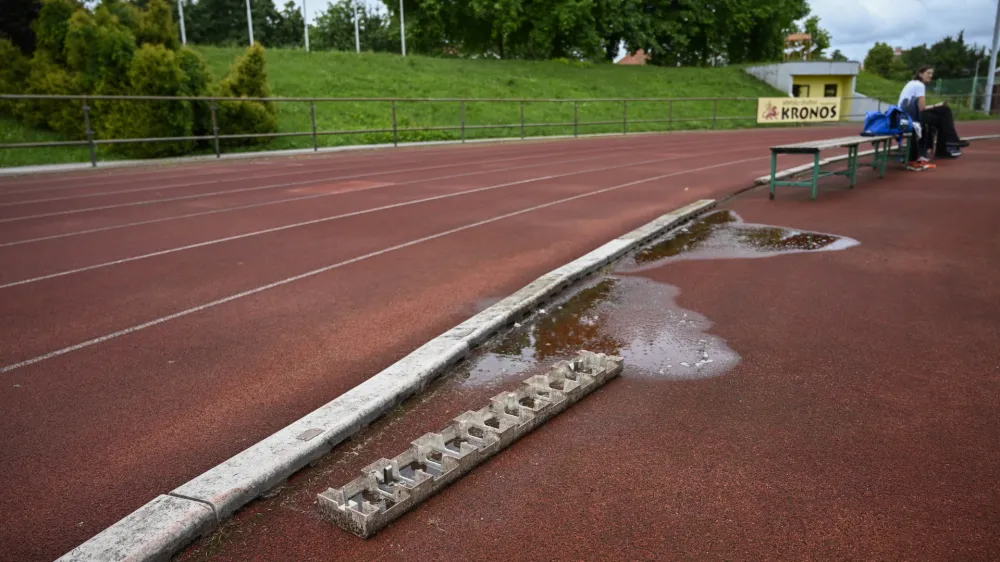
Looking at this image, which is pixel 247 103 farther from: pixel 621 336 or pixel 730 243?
pixel 621 336

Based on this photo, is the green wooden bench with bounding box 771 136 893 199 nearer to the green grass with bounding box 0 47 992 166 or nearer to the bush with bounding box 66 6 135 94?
the green grass with bounding box 0 47 992 166

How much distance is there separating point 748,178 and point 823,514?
9.94 metres

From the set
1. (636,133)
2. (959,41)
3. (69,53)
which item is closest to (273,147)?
(69,53)

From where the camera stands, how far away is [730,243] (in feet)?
22.4

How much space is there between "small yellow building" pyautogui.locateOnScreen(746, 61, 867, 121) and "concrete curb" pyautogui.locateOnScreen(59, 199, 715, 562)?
37041 millimetres

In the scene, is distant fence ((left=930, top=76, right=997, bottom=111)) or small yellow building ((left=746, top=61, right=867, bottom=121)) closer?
distant fence ((left=930, top=76, right=997, bottom=111))

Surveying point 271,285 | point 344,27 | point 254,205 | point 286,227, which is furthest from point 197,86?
point 344,27

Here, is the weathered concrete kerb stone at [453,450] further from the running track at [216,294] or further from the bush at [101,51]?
the bush at [101,51]

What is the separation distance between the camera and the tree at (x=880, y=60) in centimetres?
10910

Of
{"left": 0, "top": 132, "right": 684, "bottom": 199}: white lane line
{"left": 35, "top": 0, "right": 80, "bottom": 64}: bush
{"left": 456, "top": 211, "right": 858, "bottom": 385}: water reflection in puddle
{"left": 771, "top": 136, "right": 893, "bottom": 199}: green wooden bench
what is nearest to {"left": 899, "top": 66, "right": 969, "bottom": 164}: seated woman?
{"left": 771, "top": 136, "right": 893, "bottom": 199}: green wooden bench

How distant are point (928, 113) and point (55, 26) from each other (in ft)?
64.6

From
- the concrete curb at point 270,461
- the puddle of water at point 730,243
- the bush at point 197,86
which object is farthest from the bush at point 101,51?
the concrete curb at point 270,461

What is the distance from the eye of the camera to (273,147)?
2023cm

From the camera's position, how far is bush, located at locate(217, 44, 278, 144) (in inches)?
719
